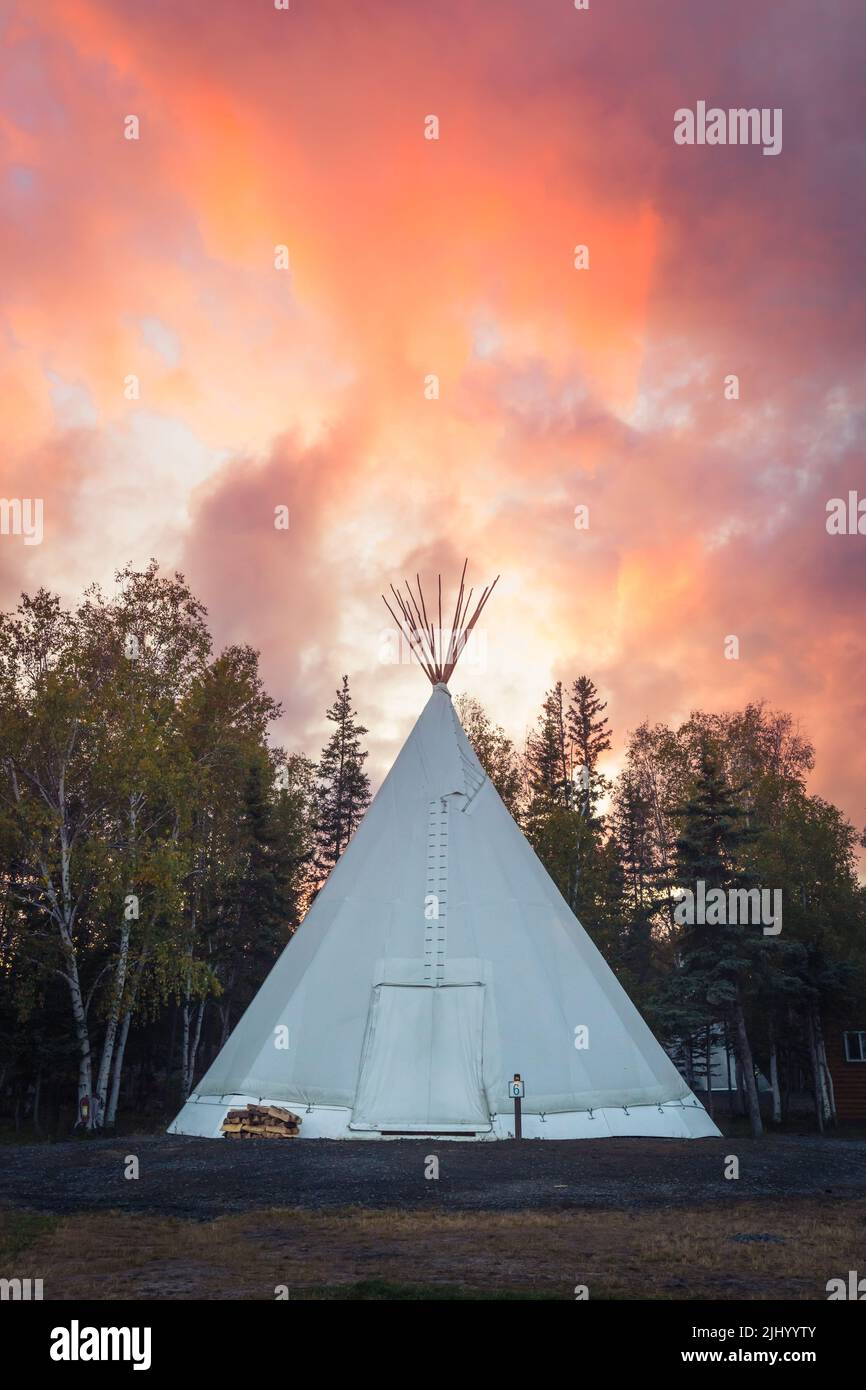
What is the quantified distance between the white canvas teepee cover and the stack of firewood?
13.9 inches

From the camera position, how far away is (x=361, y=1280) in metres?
7.86

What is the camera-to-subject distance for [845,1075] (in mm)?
36344

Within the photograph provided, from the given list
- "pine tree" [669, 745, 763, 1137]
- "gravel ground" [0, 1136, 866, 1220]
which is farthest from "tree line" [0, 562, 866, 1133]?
"gravel ground" [0, 1136, 866, 1220]

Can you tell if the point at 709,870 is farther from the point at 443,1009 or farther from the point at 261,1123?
the point at 261,1123

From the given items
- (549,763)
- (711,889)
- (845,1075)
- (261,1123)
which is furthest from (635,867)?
(261,1123)

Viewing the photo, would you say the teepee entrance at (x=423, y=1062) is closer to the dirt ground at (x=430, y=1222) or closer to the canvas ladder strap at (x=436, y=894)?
the canvas ladder strap at (x=436, y=894)

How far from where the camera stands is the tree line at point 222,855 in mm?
26391

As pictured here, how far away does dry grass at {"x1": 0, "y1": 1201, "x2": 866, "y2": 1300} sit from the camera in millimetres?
7668

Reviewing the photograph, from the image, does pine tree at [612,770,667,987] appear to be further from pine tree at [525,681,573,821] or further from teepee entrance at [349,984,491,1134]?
teepee entrance at [349,984,491,1134]

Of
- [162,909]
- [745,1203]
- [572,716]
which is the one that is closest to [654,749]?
[572,716]

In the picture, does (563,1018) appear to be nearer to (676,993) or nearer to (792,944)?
(676,993)

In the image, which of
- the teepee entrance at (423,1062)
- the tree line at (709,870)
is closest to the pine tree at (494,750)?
the tree line at (709,870)
